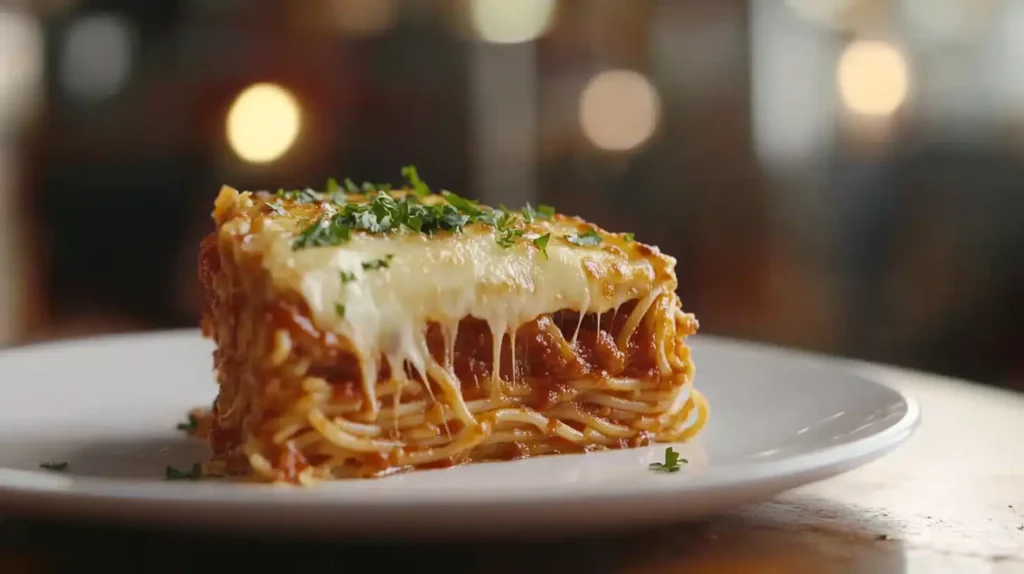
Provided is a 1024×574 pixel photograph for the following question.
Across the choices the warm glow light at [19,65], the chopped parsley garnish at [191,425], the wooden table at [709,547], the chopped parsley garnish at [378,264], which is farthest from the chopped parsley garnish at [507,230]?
the warm glow light at [19,65]

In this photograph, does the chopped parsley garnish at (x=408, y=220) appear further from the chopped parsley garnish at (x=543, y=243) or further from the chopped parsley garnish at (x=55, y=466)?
the chopped parsley garnish at (x=55, y=466)

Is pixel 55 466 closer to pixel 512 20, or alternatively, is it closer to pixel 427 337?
pixel 427 337

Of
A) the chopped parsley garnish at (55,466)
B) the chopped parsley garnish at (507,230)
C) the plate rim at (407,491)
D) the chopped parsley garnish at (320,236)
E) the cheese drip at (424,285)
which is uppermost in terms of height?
the chopped parsley garnish at (320,236)

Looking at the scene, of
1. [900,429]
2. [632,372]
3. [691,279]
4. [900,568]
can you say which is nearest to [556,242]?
[632,372]

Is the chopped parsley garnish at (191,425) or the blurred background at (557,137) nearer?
the chopped parsley garnish at (191,425)

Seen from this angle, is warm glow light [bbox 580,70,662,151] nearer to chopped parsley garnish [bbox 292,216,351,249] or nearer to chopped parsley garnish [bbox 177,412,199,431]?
chopped parsley garnish [bbox 177,412,199,431]

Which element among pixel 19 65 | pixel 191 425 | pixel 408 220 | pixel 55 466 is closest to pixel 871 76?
pixel 19 65

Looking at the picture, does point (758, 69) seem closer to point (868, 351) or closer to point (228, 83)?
point (868, 351)

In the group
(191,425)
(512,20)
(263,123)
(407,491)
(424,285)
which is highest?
(512,20)
